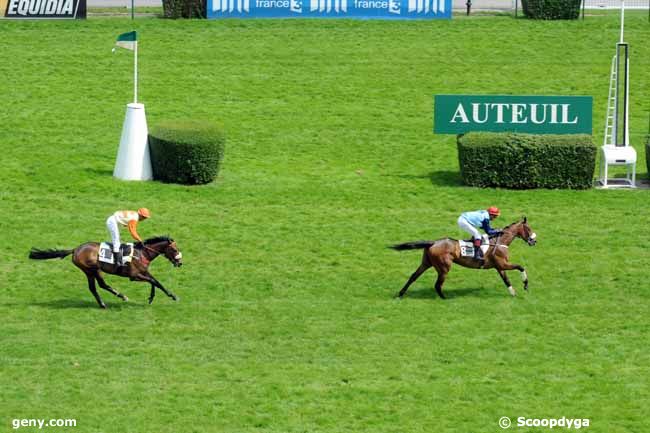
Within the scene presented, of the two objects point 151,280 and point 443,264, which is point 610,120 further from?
point 151,280

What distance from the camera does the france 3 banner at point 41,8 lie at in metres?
41.6

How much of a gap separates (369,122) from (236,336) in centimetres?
1379

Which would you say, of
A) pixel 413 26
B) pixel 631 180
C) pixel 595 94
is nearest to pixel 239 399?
pixel 631 180

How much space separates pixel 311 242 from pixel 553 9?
60.4ft

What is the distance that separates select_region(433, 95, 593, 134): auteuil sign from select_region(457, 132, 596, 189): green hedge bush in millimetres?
550

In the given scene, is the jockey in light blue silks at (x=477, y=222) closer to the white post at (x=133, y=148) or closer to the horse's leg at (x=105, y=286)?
the horse's leg at (x=105, y=286)

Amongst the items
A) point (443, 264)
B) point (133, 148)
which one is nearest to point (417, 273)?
point (443, 264)

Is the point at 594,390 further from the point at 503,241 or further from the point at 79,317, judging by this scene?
the point at 79,317

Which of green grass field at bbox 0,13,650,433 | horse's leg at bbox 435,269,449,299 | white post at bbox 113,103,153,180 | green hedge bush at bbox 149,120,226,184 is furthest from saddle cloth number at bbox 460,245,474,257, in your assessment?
white post at bbox 113,103,153,180

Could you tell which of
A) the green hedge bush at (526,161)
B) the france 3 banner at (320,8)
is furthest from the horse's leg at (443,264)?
the france 3 banner at (320,8)

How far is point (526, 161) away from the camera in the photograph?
3055 cm

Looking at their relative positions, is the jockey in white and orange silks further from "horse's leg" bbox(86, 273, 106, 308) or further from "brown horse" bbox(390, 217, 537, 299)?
"brown horse" bbox(390, 217, 537, 299)

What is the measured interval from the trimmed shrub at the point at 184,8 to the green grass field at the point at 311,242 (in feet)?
1.89

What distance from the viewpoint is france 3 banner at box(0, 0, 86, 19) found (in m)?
41.6
